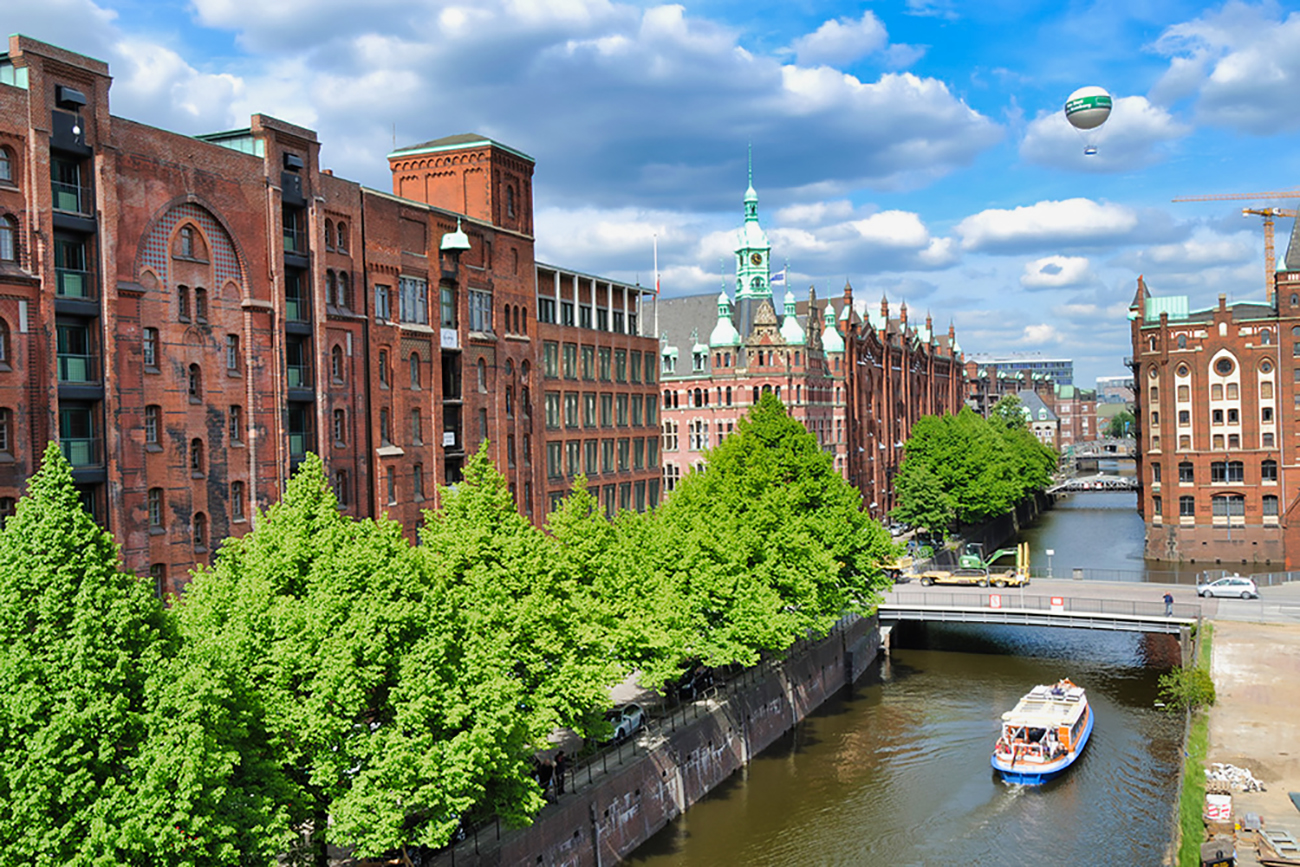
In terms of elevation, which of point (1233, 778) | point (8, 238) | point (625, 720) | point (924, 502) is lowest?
point (1233, 778)

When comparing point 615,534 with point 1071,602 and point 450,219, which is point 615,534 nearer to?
point 450,219

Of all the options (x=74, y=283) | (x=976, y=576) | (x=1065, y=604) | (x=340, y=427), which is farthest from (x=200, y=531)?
(x=976, y=576)

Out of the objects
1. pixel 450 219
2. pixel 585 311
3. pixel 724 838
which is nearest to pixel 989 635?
pixel 585 311

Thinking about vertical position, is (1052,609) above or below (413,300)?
below

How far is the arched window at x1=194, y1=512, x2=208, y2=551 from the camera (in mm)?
48219

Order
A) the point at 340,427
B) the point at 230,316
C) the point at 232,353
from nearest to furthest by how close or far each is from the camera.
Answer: the point at 230,316, the point at 232,353, the point at 340,427

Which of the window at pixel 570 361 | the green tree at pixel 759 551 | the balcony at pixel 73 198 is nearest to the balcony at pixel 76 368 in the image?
the balcony at pixel 73 198

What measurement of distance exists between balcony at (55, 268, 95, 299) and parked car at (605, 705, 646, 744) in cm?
2605

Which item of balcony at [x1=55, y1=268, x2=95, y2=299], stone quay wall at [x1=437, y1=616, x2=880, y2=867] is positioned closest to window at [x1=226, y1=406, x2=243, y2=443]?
balcony at [x1=55, y1=268, x2=95, y2=299]

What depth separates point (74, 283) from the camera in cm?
4322

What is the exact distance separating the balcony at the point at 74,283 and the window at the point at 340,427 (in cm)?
1469

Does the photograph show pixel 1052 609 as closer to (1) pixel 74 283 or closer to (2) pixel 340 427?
(2) pixel 340 427

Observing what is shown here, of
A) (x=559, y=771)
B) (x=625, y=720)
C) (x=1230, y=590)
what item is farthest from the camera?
(x=1230, y=590)

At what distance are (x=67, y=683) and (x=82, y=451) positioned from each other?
2195 centimetres
